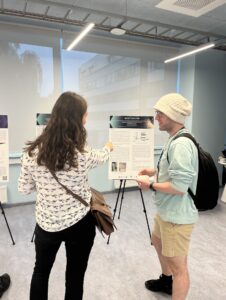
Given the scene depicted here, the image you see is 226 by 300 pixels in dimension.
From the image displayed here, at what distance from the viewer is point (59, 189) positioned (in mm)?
1263

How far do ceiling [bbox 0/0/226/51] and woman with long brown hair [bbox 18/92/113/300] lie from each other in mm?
2407

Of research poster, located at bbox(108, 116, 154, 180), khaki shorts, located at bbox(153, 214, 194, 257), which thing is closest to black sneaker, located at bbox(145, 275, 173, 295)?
khaki shorts, located at bbox(153, 214, 194, 257)

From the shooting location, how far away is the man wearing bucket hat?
140cm

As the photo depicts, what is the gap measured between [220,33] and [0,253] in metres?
4.84

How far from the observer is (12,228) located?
3.20 m

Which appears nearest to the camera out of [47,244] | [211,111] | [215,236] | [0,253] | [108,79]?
[47,244]

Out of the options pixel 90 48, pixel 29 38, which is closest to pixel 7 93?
pixel 29 38

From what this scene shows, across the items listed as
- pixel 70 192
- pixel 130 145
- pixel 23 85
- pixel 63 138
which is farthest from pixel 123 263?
pixel 23 85

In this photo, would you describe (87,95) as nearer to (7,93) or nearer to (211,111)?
(7,93)

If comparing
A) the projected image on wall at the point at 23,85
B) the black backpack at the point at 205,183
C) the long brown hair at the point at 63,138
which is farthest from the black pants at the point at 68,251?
the projected image on wall at the point at 23,85

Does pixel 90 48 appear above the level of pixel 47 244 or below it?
above

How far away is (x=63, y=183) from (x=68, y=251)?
41cm

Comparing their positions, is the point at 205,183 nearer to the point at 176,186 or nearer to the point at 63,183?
the point at 176,186

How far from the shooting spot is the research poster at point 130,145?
2.68 m
